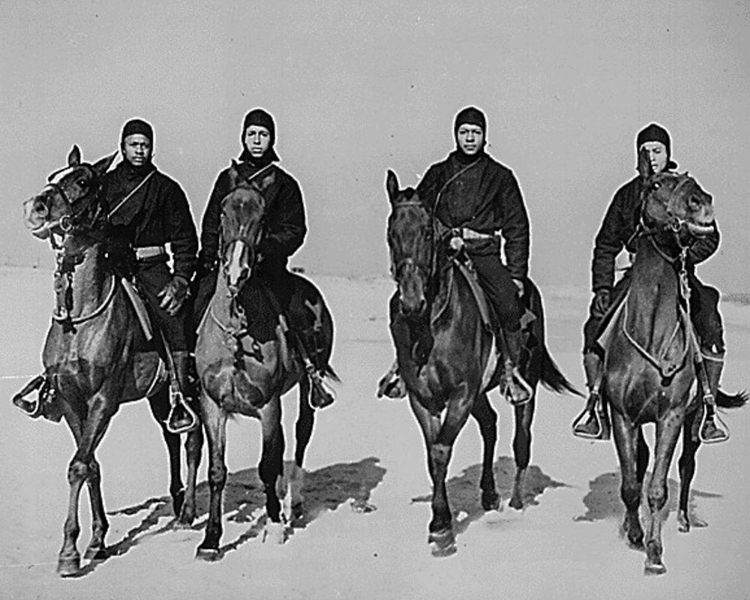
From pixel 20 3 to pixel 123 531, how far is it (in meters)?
2.19

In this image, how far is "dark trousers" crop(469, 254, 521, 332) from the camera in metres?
4.57

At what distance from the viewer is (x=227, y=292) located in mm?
4410

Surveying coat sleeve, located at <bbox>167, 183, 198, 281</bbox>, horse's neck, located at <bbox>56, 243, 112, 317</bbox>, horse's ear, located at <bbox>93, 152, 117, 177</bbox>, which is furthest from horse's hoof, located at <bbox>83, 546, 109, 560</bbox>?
horse's ear, located at <bbox>93, 152, 117, 177</bbox>

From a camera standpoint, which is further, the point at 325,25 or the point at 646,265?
the point at 325,25

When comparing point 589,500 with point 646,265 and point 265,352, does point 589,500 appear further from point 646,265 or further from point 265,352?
point 265,352

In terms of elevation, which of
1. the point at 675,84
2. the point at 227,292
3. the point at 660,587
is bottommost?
the point at 660,587

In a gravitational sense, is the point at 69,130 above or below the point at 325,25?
→ below

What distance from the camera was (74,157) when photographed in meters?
4.47

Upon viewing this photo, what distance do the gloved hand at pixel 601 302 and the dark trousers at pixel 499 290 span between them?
0.32 m

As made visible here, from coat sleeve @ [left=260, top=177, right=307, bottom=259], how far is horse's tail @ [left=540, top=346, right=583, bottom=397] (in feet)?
3.71

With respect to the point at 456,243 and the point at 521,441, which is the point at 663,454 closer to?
the point at 521,441

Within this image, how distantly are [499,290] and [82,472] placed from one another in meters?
1.75

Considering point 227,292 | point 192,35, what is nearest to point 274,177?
point 227,292

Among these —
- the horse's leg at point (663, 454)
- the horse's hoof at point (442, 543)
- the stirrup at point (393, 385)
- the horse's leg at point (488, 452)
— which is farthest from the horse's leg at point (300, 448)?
the horse's leg at point (663, 454)
